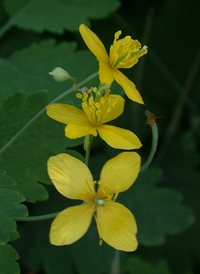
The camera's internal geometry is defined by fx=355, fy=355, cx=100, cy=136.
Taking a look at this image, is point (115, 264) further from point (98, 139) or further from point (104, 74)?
point (104, 74)

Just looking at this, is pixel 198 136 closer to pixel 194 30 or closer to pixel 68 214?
pixel 194 30

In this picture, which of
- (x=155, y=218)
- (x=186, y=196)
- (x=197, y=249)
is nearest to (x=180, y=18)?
(x=186, y=196)

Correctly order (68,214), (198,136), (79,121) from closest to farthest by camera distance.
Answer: (68,214) < (79,121) < (198,136)

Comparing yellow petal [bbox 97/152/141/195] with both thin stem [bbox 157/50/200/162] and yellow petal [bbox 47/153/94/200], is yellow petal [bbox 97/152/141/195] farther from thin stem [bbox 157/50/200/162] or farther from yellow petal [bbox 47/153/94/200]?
thin stem [bbox 157/50/200/162]

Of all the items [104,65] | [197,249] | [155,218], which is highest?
[104,65]

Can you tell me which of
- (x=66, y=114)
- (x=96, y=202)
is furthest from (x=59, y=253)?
(x=66, y=114)

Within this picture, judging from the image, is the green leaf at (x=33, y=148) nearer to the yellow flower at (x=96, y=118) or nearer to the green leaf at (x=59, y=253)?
the yellow flower at (x=96, y=118)

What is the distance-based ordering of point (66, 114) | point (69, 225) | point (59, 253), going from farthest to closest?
point (59, 253)
point (66, 114)
point (69, 225)
